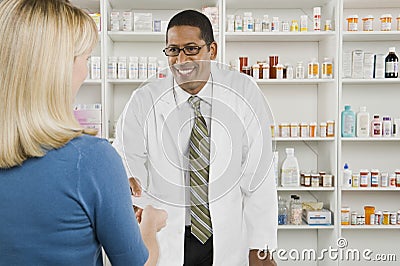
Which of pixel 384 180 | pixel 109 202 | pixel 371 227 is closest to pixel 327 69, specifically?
pixel 384 180

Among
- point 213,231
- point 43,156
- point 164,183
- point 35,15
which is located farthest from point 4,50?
point 213,231

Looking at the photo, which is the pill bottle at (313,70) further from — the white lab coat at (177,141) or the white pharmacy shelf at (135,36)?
the white lab coat at (177,141)

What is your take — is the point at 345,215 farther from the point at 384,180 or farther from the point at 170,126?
the point at 170,126

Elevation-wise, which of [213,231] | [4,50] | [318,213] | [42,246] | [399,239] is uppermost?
[4,50]

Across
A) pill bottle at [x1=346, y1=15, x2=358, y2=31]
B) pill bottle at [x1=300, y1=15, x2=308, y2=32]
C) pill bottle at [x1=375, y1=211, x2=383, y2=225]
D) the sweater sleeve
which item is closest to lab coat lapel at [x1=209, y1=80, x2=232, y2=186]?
the sweater sleeve

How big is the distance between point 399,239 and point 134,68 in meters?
2.03

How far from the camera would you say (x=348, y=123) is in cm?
312

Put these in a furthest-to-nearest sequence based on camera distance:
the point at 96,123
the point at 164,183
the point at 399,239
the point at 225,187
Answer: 1. the point at 399,239
2. the point at 96,123
3. the point at 225,187
4. the point at 164,183

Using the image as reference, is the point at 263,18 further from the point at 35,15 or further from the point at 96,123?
the point at 35,15

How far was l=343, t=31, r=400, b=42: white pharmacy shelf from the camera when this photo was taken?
121 inches

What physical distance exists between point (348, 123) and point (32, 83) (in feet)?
8.52

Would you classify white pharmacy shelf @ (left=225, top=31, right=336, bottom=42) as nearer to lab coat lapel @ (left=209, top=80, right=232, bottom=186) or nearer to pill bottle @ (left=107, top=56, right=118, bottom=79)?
pill bottle @ (left=107, top=56, right=118, bottom=79)

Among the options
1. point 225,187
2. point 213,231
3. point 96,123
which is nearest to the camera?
point 225,187

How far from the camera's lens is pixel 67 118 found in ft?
2.64
